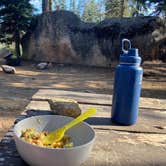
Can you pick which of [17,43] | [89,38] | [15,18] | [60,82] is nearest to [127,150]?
[60,82]

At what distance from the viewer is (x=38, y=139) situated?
91 cm

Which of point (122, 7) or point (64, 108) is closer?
point (64, 108)

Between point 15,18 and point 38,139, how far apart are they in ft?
21.2

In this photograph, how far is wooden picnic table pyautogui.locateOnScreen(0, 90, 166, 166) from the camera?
93 centimetres

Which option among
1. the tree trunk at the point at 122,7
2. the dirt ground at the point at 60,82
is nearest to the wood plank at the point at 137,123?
the dirt ground at the point at 60,82

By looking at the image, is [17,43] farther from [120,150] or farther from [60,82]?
[120,150]

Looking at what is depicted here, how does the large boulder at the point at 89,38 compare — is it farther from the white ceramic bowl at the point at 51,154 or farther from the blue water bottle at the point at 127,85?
the white ceramic bowl at the point at 51,154

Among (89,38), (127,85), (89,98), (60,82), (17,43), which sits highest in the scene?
(127,85)

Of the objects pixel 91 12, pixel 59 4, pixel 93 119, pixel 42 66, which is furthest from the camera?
pixel 59 4

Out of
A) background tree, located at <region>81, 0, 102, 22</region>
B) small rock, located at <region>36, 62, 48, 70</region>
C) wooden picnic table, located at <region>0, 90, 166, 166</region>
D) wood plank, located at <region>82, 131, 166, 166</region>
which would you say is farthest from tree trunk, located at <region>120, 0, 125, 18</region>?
wood plank, located at <region>82, 131, 166, 166</region>

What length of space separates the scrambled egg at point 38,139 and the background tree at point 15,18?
20.8ft

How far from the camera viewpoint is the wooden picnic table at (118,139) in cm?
93

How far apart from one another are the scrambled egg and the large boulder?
19.8 ft

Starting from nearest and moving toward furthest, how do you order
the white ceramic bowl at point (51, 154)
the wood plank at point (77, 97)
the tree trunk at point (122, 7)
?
the white ceramic bowl at point (51, 154), the wood plank at point (77, 97), the tree trunk at point (122, 7)
